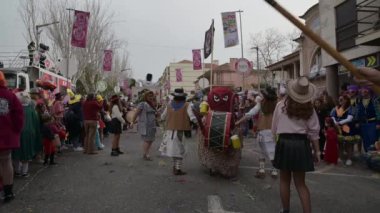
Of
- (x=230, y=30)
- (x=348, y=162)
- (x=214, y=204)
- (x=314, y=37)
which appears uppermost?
(x=230, y=30)

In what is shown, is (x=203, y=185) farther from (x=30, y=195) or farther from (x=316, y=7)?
(x=316, y=7)

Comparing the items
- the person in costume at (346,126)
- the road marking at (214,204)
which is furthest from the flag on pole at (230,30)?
the road marking at (214,204)

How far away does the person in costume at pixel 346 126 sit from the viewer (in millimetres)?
9547

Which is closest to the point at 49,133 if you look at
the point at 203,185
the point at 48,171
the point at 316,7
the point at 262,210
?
the point at 48,171

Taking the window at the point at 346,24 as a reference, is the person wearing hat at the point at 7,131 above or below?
below

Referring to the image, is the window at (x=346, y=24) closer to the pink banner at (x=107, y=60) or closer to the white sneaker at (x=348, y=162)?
the white sneaker at (x=348, y=162)

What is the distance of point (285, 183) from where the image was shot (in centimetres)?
521

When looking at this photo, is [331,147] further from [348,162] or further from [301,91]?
[301,91]

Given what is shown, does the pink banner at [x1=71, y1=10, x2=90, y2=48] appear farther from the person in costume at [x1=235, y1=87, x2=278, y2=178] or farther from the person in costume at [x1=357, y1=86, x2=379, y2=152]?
the person in costume at [x1=357, y1=86, x2=379, y2=152]

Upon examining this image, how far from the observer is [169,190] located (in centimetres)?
675

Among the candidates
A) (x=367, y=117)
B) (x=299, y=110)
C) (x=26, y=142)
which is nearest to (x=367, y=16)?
(x=367, y=117)

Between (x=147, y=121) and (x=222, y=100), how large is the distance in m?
3.39

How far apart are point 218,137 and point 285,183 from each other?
2.39 m

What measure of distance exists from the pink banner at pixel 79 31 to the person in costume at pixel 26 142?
40.9 feet
